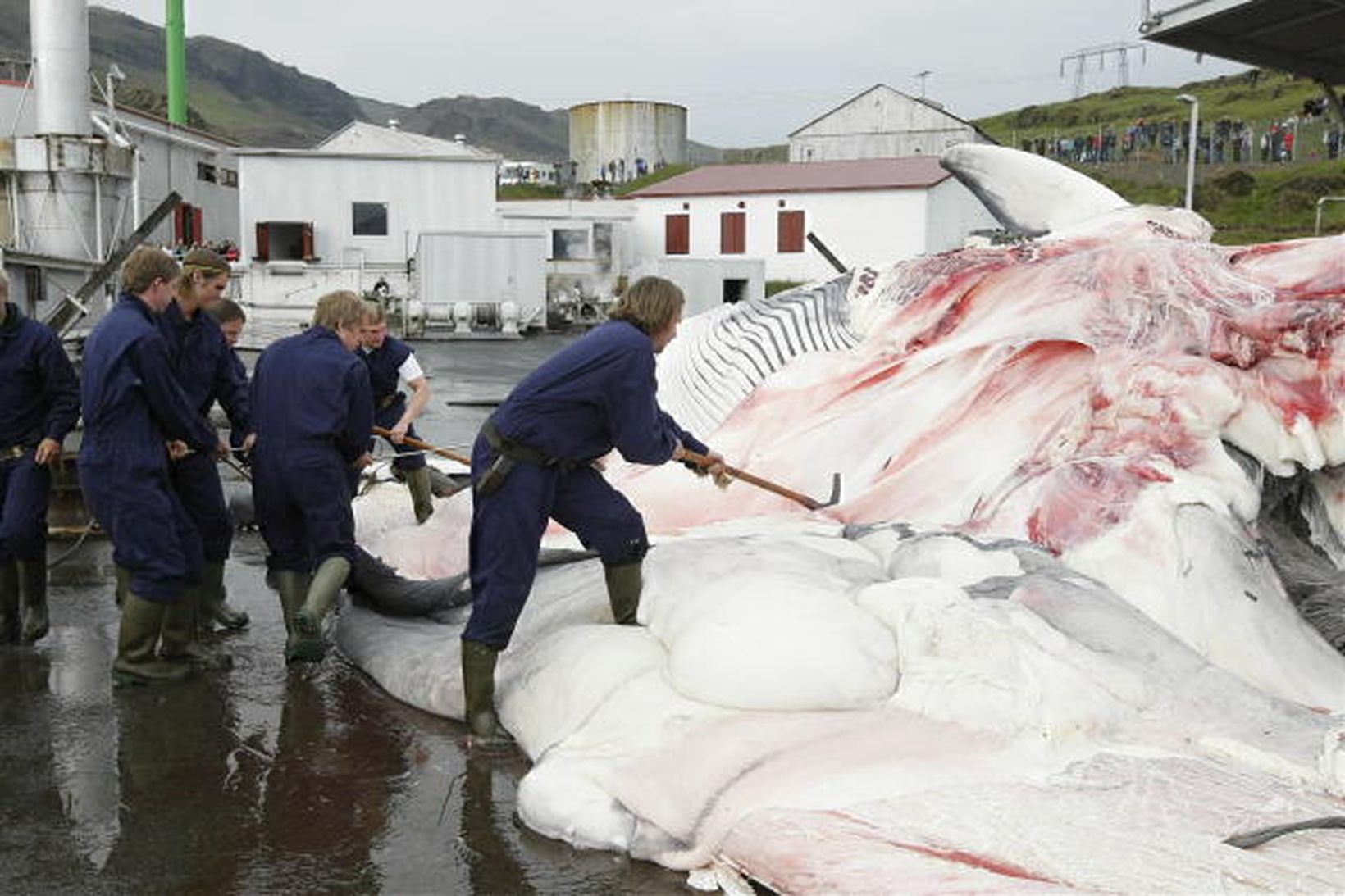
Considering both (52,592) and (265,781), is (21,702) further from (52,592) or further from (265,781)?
(52,592)

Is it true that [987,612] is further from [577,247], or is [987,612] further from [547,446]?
[577,247]

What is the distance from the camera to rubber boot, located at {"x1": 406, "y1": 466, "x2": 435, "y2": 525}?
838 centimetres

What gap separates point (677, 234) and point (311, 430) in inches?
1574

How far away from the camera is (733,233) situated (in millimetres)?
45000

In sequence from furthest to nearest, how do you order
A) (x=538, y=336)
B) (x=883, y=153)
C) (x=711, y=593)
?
(x=883, y=153) → (x=538, y=336) → (x=711, y=593)

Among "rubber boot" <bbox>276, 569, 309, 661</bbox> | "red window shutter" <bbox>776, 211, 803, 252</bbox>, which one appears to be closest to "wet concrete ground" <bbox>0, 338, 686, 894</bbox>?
"rubber boot" <bbox>276, 569, 309, 661</bbox>

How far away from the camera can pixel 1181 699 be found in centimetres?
462

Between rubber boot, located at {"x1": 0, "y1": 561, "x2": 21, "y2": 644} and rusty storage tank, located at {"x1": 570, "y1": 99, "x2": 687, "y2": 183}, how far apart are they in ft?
209

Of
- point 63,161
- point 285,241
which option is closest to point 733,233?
point 285,241

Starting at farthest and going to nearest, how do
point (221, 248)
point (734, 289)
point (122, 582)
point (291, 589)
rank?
1. point (734, 289)
2. point (221, 248)
3. point (122, 582)
4. point (291, 589)

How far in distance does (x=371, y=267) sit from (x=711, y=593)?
32.1 meters

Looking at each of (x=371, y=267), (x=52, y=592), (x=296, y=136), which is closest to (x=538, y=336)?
(x=371, y=267)

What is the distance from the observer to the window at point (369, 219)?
122 feet

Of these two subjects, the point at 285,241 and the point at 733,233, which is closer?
the point at 285,241
